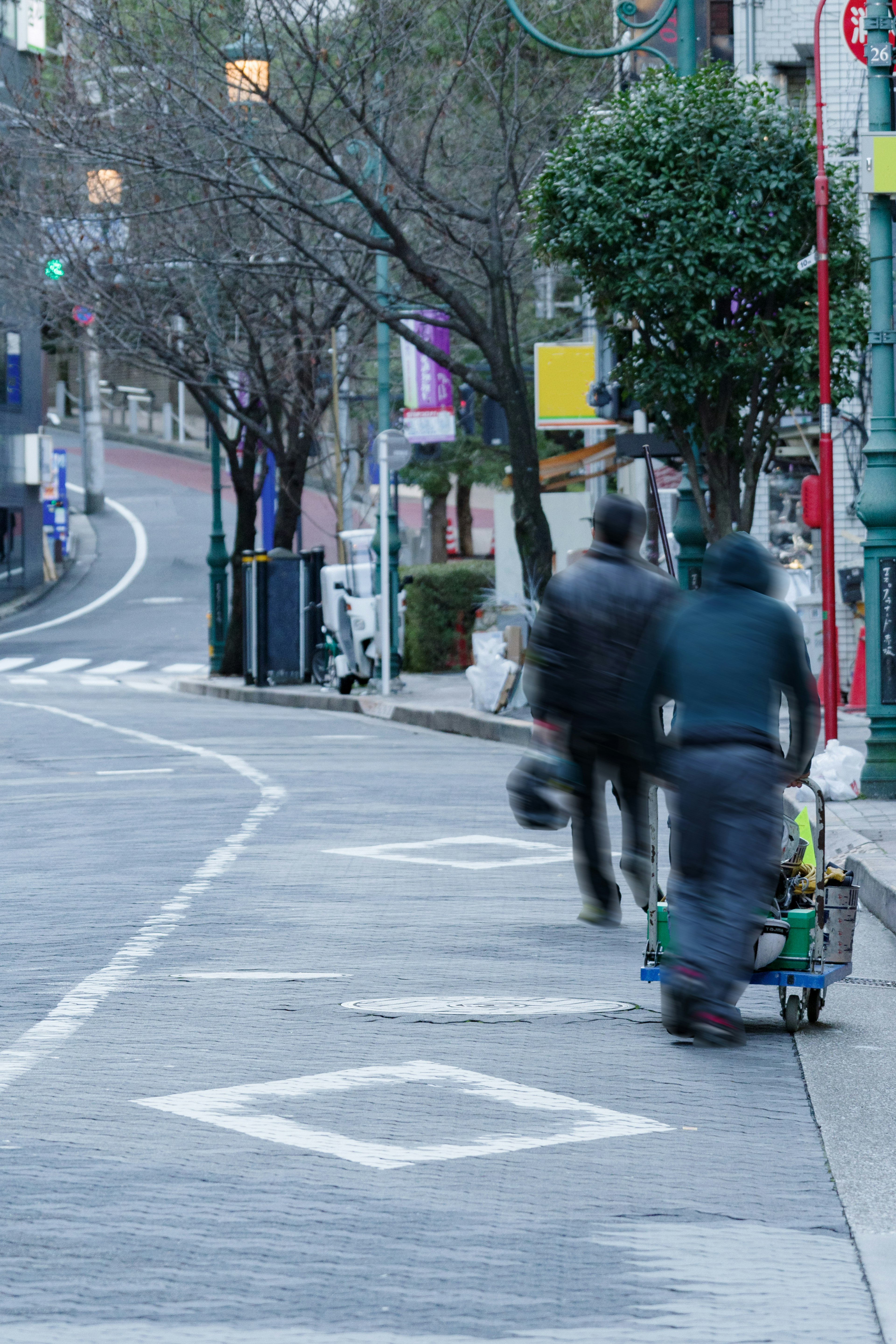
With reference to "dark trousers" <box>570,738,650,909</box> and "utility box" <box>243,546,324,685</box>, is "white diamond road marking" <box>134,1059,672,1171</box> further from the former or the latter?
"utility box" <box>243,546,324,685</box>

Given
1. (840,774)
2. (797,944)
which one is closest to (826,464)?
(840,774)

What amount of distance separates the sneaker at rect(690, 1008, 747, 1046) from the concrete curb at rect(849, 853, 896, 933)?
2935 mm

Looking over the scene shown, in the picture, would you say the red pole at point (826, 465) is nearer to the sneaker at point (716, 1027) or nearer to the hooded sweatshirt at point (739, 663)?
the hooded sweatshirt at point (739, 663)

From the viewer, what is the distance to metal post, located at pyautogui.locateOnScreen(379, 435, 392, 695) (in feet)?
91.1

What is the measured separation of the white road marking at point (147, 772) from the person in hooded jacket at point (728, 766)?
11.4 metres

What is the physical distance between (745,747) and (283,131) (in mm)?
20489

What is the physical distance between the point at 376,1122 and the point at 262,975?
255 centimetres

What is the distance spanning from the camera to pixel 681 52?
2223cm

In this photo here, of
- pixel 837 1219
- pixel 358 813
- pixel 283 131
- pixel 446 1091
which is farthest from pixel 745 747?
pixel 283 131

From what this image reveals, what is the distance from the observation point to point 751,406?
2172 centimetres

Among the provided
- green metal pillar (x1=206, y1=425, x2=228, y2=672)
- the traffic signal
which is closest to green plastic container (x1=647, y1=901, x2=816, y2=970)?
green metal pillar (x1=206, y1=425, x2=228, y2=672)

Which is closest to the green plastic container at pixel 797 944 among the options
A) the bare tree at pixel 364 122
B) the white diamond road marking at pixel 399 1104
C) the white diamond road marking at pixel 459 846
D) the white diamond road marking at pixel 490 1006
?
the white diamond road marking at pixel 490 1006

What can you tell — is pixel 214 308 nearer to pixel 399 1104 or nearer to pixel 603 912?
pixel 603 912

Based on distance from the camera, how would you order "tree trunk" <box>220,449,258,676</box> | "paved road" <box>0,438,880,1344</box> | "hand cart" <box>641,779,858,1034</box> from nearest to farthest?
"paved road" <box>0,438,880,1344</box> → "hand cart" <box>641,779,858,1034</box> → "tree trunk" <box>220,449,258,676</box>
